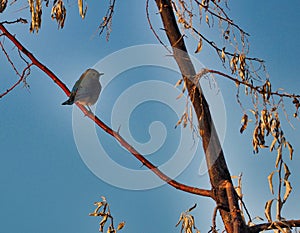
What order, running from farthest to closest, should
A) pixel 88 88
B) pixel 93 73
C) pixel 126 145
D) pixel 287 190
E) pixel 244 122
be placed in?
pixel 93 73, pixel 88 88, pixel 244 122, pixel 126 145, pixel 287 190

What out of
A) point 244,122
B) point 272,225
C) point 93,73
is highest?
point 93,73

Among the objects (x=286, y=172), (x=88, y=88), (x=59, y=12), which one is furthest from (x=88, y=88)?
(x=286, y=172)

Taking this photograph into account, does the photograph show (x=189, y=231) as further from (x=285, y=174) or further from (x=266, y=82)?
(x=266, y=82)

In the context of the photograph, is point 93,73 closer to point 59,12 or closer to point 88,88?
point 88,88

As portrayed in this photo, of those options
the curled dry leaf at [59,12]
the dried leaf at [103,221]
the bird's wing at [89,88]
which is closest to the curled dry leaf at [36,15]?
the curled dry leaf at [59,12]

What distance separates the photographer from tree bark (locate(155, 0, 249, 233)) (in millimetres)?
1525

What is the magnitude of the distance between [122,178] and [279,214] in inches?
27.6

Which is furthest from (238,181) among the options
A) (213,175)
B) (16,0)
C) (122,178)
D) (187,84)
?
(16,0)

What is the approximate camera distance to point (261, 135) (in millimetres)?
1777

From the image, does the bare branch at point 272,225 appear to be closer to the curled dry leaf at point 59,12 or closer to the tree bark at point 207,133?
the tree bark at point 207,133

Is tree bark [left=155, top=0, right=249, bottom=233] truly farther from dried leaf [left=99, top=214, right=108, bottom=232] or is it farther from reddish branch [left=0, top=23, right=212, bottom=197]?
dried leaf [left=99, top=214, right=108, bottom=232]

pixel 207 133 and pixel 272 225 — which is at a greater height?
pixel 207 133

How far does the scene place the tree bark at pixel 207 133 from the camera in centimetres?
153

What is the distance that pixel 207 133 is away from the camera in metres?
1.68
